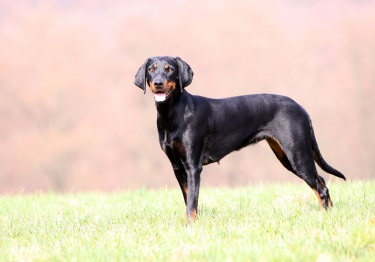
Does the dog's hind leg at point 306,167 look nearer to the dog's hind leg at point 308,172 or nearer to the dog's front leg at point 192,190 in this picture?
the dog's hind leg at point 308,172

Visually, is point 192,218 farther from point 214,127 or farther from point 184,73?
point 184,73

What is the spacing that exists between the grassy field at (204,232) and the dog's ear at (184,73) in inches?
→ 56.6

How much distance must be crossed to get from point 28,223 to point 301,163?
10.6 feet

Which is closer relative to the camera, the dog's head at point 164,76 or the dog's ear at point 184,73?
the dog's head at point 164,76

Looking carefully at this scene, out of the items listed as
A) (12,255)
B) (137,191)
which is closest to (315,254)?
(12,255)

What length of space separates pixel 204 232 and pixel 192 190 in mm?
652

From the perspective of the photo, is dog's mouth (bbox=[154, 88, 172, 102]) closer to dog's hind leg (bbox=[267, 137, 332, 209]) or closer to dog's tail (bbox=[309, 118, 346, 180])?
dog's hind leg (bbox=[267, 137, 332, 209])

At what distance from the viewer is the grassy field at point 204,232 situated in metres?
2.75

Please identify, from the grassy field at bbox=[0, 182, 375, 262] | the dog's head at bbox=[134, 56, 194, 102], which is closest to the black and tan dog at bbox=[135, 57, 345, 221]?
the dog's head at bbox=[134, 56, 194, 102]

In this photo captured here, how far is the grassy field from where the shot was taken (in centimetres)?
275

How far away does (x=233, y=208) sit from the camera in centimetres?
454

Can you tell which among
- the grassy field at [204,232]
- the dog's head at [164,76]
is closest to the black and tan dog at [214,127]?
the dog's head at [164,76]

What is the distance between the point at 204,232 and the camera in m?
3.42

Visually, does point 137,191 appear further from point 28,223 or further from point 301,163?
point 301,163
